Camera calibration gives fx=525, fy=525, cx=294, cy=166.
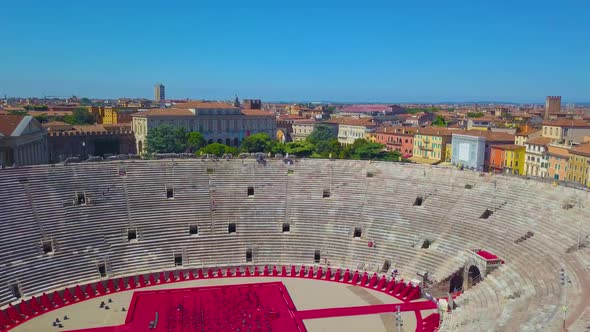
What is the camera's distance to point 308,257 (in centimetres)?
3338

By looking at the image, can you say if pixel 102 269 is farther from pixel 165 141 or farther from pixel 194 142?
pixel 194 142

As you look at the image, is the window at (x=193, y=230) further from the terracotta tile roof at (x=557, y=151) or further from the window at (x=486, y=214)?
the terracotta tile roof at (x=557, y=151)

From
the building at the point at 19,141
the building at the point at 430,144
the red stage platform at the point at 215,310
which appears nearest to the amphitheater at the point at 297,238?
the red stage platform at the point at 215,310

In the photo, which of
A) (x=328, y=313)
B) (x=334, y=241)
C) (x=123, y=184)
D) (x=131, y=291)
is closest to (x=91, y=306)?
(x=131, y=291)

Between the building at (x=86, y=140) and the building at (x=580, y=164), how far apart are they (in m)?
62.6

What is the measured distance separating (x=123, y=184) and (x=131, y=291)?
27.3 ft

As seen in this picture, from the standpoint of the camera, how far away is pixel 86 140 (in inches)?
3401

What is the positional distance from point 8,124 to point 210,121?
5433 centimetres

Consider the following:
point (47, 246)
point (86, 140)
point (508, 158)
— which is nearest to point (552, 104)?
point (508, 158)

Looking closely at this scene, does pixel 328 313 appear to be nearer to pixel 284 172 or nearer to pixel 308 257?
pixel 308 257

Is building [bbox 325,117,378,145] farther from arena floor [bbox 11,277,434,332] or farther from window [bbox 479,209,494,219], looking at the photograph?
arena floor [bbox 11,277,434,332]

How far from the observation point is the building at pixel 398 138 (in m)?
95.4

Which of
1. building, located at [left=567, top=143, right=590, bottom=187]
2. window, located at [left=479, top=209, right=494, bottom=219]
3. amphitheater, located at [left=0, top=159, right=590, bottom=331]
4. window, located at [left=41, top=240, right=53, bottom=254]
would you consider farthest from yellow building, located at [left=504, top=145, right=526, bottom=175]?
window, located at [left=41, top=240, right=53, bottom=254]

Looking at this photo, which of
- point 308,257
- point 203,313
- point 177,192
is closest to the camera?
point 203,313
